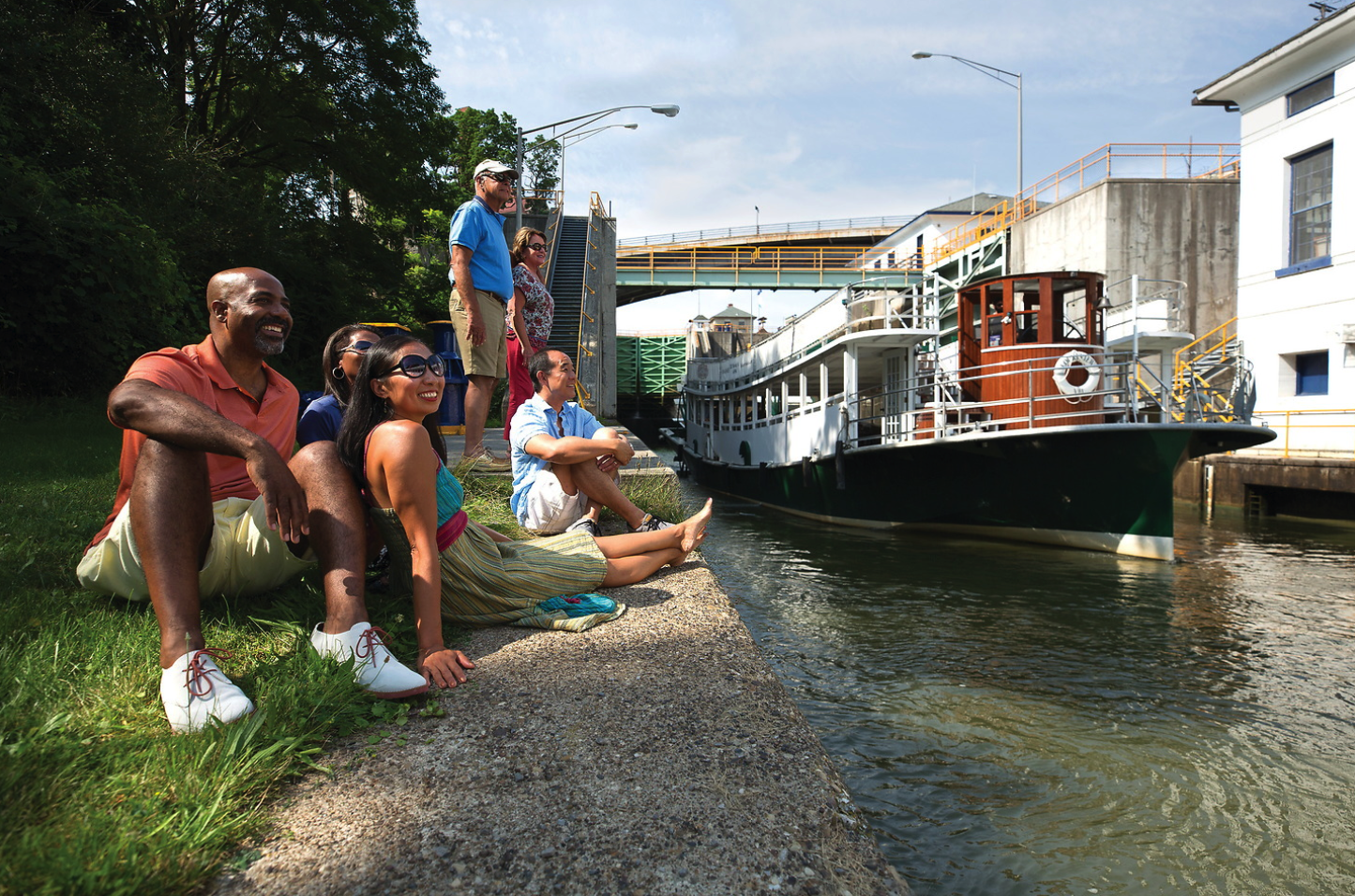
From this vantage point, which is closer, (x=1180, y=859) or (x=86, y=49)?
(x=1180, y=859)

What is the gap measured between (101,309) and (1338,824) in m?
11.7

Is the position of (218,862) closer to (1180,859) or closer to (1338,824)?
(1180,859)

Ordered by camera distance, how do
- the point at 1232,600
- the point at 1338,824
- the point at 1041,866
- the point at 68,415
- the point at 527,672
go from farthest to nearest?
the point at 68,415 < the point at 1232,600 < the point at 1338,824 < the point at 1041,866 < the point at 527,672

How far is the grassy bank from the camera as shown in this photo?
1.48 metres

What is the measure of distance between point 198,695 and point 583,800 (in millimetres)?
1029

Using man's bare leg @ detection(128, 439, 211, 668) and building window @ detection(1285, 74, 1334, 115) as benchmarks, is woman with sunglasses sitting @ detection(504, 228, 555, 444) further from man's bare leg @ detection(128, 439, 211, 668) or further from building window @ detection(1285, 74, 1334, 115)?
building window @ detection(1285, 74, 1334, 115)

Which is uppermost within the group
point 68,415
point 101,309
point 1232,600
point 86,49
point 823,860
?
point 86,49

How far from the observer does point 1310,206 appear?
1628cm

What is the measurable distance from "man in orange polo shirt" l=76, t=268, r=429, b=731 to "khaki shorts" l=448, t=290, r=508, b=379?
243 cm

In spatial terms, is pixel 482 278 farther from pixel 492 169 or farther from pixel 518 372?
pixel 518 372

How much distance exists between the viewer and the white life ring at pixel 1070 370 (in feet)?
35.4

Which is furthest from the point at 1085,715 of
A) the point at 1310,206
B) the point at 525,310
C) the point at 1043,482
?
the point at 1310,206

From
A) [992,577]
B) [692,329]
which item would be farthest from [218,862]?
[692,329]

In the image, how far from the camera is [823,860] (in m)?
1.67
